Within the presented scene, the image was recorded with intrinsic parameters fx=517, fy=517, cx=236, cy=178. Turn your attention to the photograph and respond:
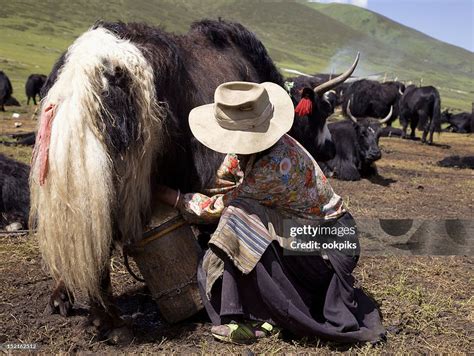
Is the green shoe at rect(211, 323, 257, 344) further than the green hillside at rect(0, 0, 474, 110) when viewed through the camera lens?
No

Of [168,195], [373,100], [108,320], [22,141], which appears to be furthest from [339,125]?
[373,100]

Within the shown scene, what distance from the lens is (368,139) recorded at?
7.91 m

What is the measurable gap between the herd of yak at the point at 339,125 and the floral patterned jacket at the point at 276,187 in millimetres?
1013

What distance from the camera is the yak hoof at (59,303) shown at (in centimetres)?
291

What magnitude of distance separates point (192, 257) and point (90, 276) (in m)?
0.62

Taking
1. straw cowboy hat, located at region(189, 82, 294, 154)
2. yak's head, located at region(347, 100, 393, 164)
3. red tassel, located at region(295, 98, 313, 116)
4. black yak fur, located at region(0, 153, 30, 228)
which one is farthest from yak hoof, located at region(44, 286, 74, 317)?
yak's head, located at region(347, 100, 393, 164)

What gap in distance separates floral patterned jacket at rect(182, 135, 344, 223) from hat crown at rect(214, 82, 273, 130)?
16 cm

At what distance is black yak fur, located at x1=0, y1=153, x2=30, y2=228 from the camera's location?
4.41 meters

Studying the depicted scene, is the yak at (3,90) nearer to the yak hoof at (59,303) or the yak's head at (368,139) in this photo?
the yak's head at (368,139)

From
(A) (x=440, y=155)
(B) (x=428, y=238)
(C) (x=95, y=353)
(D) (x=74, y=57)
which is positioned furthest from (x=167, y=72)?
(A) (x=440, y=155)

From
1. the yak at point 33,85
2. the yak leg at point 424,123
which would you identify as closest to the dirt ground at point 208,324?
the yak leg at point 424,123

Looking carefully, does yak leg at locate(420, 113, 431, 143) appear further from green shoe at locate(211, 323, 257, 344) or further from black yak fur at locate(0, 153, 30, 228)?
green shoe at locate(211, 323, 257, 344)

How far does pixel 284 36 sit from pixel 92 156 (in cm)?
10865

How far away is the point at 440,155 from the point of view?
11273 millimetres
